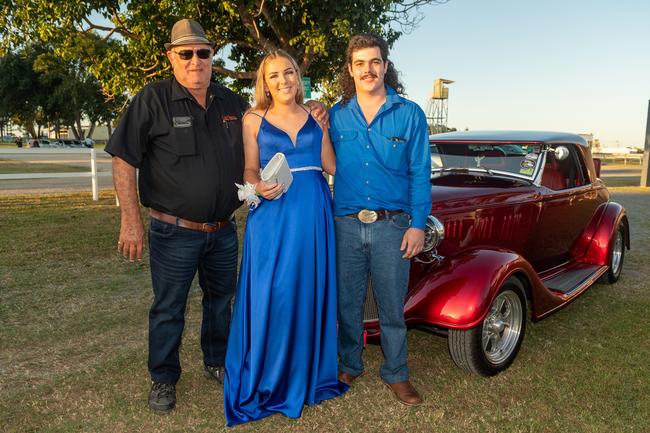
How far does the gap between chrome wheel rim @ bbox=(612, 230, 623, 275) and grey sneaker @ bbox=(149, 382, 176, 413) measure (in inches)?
196

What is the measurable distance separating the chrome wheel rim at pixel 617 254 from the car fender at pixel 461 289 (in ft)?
9.78

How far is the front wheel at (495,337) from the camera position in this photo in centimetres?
341

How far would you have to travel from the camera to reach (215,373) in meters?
3.47

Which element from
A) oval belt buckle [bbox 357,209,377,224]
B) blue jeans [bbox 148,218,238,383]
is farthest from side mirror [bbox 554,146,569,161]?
blue jeans [bbox 148,218,238,383]

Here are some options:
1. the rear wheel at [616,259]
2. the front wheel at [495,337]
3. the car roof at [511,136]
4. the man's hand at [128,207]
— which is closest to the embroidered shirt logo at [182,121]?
the man's hand at [128,207]

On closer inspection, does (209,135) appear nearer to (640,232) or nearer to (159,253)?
(159,253)

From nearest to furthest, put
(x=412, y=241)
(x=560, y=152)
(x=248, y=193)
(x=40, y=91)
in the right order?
(x=248, y=193), (x=412, y=241), (x=560, y=152), (x=40, y=91)

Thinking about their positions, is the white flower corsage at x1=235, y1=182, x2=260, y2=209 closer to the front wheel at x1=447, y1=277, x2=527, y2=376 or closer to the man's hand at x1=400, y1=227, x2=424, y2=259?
the man's hand at x1=400, y1=227, x2=424, y2=259

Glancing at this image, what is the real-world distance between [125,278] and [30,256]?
1.86m

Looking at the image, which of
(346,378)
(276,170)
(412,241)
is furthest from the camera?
(346,378)

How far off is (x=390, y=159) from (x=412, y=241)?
0.49 meters

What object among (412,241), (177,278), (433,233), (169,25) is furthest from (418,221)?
(169,25)

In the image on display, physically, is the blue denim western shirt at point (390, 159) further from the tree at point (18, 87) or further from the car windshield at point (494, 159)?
the tree at point (18, 87)

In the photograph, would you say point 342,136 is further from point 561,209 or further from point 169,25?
point 169,25
